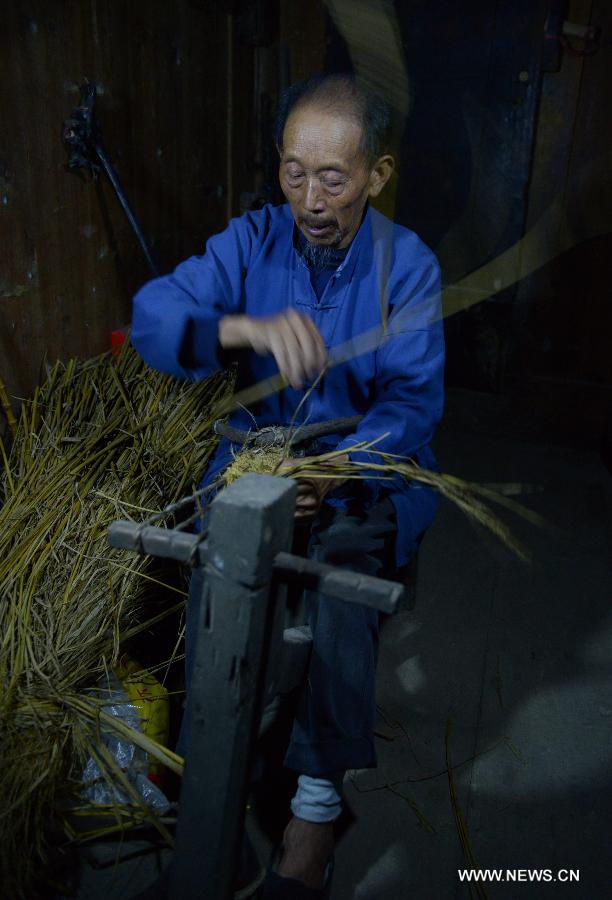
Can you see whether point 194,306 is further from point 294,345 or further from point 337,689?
point 337,689

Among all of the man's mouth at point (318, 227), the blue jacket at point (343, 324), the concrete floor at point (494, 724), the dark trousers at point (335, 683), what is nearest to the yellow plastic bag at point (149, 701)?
the dark trousers at point (335, 683)

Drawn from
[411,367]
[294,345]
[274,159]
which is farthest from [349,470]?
[274,159]

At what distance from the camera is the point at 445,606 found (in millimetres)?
2475

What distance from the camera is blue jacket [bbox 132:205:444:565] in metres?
1.67

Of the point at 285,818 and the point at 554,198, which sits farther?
the point at 554,198

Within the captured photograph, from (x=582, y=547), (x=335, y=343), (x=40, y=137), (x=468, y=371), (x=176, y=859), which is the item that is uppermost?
(x=40, y=137)

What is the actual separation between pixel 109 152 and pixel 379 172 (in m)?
0.88

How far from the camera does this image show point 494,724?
2018 mm

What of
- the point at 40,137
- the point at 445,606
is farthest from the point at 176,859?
the point at 40,137

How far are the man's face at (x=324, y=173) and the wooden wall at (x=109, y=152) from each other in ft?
2.13

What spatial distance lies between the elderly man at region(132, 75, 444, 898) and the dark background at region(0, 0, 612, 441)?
19.3 inches

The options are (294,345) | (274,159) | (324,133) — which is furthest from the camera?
(274,159)

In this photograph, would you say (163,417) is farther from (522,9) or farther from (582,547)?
(522,9)

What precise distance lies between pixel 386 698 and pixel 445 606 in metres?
0.48
